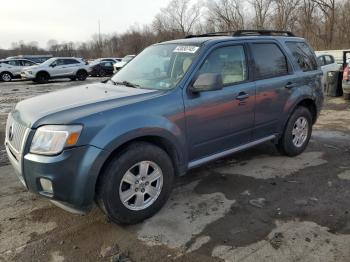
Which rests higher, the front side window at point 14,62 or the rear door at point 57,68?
the front side window at point 14,62

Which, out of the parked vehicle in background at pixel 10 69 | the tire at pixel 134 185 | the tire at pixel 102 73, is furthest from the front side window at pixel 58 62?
the tire at pixel 134 185

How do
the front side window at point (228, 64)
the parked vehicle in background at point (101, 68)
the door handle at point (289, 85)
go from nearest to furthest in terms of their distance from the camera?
1. the front side window at point (228, 64)
2. the door handle at point (289, 85)
3. the parked vehicle in background at point (101, 68)

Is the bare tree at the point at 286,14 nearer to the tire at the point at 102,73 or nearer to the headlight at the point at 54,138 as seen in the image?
the tire at the point at 102,73

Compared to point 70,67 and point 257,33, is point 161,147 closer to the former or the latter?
point 257,33

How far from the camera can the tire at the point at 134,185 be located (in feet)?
10.9

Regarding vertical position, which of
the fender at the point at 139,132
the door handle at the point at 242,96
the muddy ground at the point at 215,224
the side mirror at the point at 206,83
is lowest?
the muddy ground at the point at 215,224

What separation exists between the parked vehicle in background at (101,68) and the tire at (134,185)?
2568 centimetres

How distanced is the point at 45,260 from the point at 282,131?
3619 millimetres

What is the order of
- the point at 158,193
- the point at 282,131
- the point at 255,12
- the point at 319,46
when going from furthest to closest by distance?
the point at 255,12, the point at 319,46, the point at 282,131, the point at 158,193

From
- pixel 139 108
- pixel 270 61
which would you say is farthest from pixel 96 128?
pixel 270 61

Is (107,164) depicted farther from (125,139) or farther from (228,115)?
(228,115)

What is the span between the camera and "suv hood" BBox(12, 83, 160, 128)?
130 inches

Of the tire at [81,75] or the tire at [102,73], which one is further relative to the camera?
the tire at [102,73]

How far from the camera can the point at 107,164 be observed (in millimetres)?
3334
